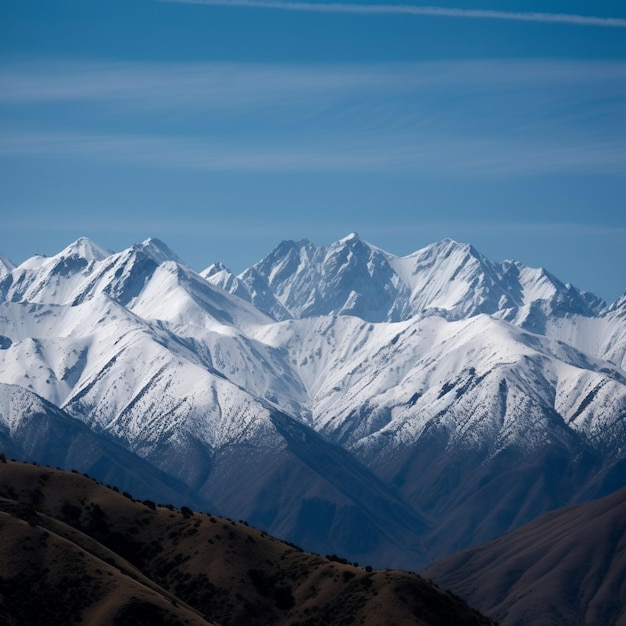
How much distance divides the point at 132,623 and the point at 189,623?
23.6ft

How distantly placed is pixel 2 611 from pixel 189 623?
23.3 meters

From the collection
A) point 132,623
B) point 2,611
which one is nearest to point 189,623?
point 132,623

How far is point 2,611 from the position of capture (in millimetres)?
197750

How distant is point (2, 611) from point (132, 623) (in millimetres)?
16216

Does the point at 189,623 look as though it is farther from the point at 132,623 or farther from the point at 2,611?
the point at 2,611

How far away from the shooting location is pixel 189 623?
7869 inches

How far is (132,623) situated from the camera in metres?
198
